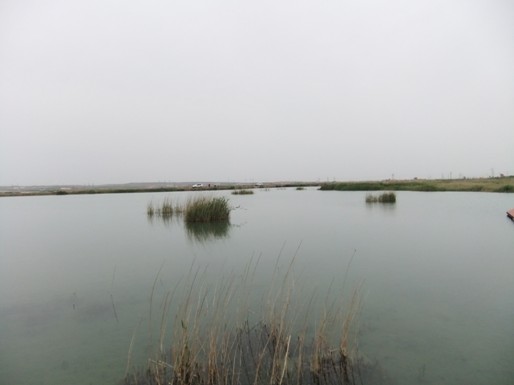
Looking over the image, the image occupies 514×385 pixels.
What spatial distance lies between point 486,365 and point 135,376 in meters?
2.82

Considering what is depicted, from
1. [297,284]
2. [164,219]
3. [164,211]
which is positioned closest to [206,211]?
[164,219]

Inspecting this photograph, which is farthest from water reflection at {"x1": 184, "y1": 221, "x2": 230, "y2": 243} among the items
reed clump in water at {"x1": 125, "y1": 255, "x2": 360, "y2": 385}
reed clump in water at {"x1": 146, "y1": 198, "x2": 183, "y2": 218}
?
reed clump in water at {"x1": 125, "y1": 255, "x2": 360, "y2": 385}

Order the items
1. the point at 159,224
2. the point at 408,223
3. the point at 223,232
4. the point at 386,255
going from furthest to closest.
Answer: the point at 159,224 → the point at 408,223 → the point at 223,232 → the point at 386,255

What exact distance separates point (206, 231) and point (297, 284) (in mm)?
5712

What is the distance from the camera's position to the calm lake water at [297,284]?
8.77ft

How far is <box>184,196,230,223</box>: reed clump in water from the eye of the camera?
37.2ft

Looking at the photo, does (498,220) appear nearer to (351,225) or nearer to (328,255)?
(351,225)

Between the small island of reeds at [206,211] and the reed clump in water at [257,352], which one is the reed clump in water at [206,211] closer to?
the small island of reeds at [206,211]

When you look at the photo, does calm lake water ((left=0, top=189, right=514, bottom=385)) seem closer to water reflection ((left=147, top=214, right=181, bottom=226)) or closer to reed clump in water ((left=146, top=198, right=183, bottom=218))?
water reflection ((left=147, top=214, right=181, bottom=226))

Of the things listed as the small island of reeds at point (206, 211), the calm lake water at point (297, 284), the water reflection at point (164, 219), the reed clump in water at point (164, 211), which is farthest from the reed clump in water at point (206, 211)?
the reed clump in water at point (164, 211)

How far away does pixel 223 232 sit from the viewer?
9562mm

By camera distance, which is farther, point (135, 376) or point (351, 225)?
point (351, 225)

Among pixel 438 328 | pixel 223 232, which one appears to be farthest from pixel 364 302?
pixel 223 232

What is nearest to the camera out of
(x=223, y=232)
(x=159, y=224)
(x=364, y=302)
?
(x=364, y=302)
